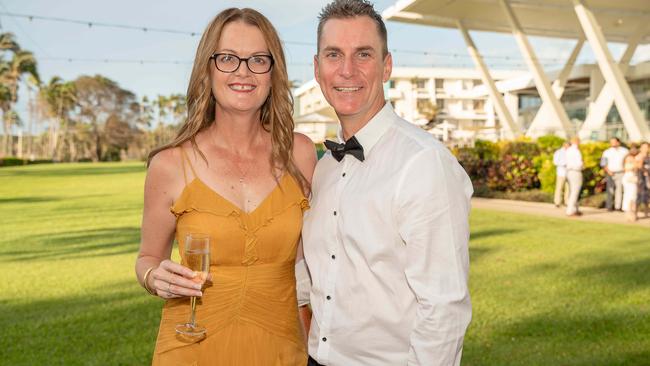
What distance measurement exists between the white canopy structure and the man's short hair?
2999 cm

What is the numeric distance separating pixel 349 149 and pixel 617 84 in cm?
3108

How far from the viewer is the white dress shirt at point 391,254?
2.12 meters

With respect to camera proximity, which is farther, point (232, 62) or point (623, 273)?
point (623, 273)

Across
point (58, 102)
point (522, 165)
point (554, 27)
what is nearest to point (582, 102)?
point (554, 27)

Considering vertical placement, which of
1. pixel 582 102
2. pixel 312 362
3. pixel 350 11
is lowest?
pixel 312 362

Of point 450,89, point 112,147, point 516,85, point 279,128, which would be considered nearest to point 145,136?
point 112,147

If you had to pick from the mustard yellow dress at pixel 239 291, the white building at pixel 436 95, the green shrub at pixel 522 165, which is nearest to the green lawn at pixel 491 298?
the mustard yellow dress at pixel 239 291

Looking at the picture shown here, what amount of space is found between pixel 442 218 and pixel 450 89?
321 ft

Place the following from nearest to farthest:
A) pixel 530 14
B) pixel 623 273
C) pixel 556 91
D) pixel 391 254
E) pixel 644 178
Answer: pixel 391 254 < pixel 623 273 < pixel 644 178 < pixel 530 14 < pixel 556 91

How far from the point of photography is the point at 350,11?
93.8 inches

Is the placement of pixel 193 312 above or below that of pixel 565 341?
above

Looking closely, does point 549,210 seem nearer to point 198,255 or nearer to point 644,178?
point 644,178

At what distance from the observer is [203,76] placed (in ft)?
9.30

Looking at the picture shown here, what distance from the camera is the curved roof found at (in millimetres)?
35812
